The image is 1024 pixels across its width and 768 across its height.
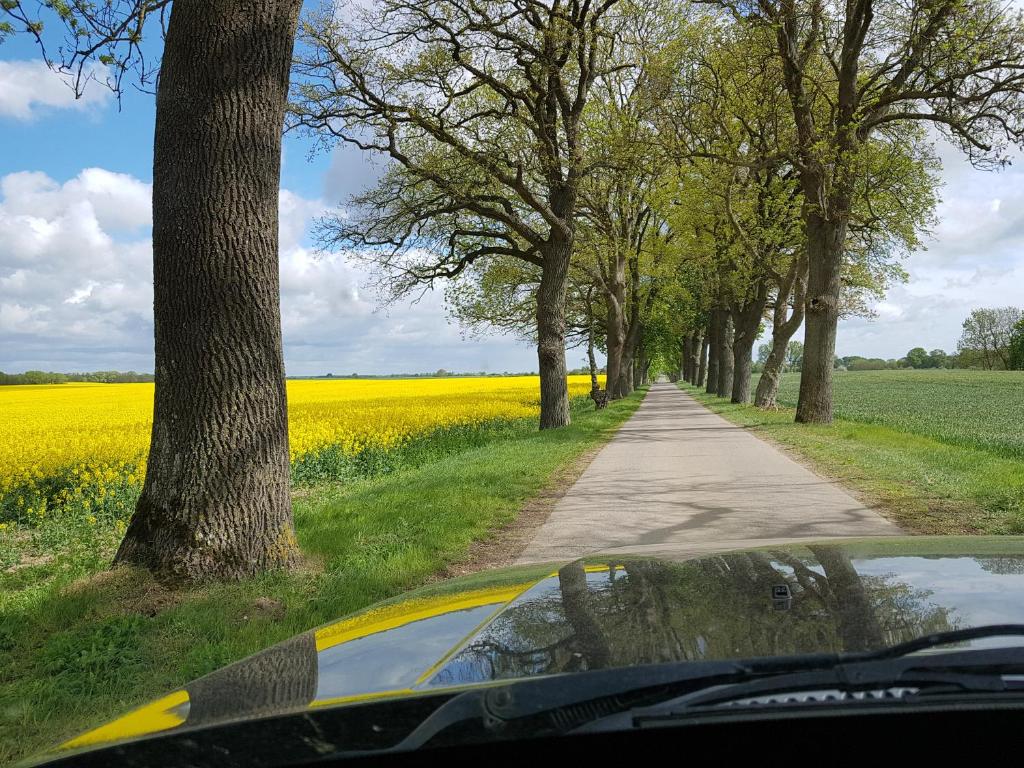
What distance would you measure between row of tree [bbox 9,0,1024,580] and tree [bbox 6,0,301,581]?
0.05 feet

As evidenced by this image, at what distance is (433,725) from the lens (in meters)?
1.37

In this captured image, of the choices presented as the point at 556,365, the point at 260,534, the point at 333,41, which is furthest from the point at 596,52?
the point at 260,534

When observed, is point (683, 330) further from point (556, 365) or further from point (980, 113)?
point (980, 113)

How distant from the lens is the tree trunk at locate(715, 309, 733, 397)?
122 ft

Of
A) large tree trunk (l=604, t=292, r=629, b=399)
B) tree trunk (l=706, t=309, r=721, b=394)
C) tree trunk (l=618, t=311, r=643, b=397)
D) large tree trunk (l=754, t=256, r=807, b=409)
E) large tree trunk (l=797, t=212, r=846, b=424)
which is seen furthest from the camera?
tree trunk (l=706, t=309, r=721, b=394)

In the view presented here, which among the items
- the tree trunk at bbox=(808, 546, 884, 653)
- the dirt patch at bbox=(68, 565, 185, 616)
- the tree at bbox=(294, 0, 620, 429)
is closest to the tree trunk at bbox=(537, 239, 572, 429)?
the tree at bbox=(294, 0, 620, 429)

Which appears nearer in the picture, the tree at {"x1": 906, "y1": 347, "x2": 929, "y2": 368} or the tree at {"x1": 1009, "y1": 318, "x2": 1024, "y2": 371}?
the tree at {"x1": 1009, "y1": 318, "x2": 1024, "y2": 371}

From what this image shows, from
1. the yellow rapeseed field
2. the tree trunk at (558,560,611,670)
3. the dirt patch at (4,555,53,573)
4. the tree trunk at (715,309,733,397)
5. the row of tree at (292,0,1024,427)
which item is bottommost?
the dirt patch at (4,555,53,573)

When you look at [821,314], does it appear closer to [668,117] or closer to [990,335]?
[668,117]

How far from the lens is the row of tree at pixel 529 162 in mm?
5797

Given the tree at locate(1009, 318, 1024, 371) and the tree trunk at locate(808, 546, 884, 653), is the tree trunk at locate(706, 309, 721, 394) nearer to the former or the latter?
the tree trunk at locate(808, 546, 884, 653)

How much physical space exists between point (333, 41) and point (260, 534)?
1314cm

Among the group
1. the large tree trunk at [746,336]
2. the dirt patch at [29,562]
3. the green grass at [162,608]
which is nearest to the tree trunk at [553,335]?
the green grass at [162,608]

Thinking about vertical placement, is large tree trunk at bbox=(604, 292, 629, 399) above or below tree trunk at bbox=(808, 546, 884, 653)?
above
